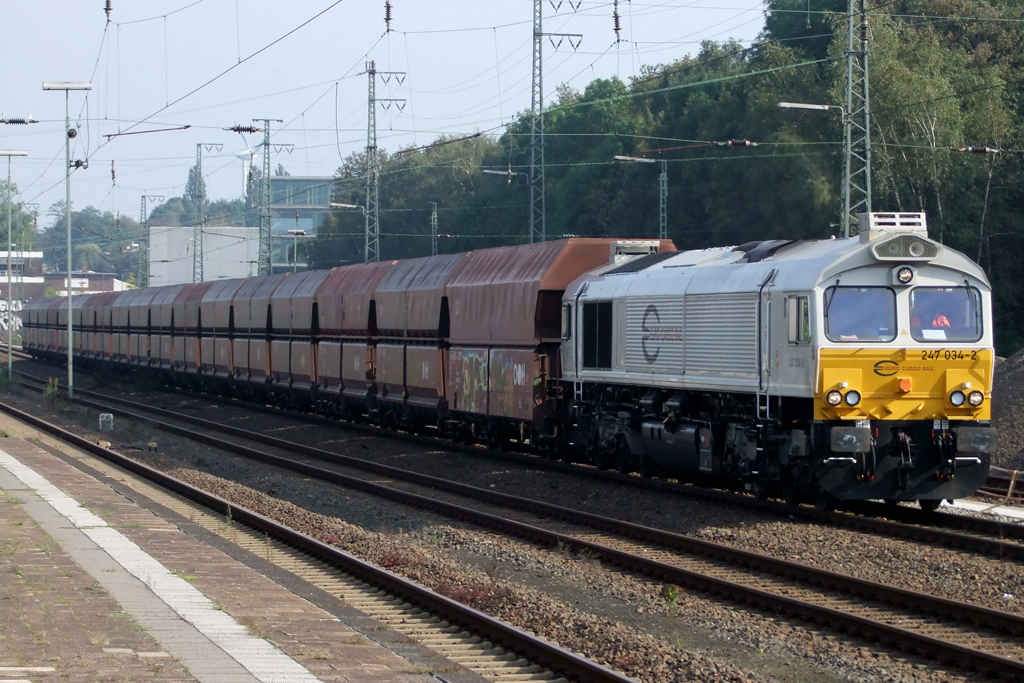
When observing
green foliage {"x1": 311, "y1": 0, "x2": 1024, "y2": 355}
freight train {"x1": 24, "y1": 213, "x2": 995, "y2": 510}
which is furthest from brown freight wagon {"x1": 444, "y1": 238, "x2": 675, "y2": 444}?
green foliage {"x1": 311, "y1": 0, "x2": 1024, "y2": 355}

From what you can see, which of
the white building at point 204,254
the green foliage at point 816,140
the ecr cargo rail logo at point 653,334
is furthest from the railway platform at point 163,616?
the white building at point 204,254

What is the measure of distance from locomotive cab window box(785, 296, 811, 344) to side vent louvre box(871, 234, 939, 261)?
1.12m

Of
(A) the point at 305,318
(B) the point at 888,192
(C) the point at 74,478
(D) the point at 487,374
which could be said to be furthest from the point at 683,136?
(C) the point at 74,478

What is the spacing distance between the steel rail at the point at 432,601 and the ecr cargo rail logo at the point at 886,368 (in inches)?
265

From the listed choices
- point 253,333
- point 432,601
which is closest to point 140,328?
point 253,333

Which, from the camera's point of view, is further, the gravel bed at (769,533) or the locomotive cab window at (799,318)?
the locomotive cab window at (799,318)

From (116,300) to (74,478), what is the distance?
1667 inches

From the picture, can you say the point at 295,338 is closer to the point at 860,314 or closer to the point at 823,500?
the point at 823,500

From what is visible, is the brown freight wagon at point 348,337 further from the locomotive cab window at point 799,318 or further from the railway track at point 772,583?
the locomotive cab window at point 799,318

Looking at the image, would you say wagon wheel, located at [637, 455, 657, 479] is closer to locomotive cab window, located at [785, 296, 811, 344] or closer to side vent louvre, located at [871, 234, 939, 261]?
locomotive cab window, located at [785, 296, 811, 344]

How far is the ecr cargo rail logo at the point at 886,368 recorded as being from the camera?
1467 cm

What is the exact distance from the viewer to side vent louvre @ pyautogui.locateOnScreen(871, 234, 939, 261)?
14.8 meters

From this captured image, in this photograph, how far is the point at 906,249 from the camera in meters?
15.0

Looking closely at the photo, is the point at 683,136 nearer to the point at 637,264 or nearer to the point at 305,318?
the point at 305,318
